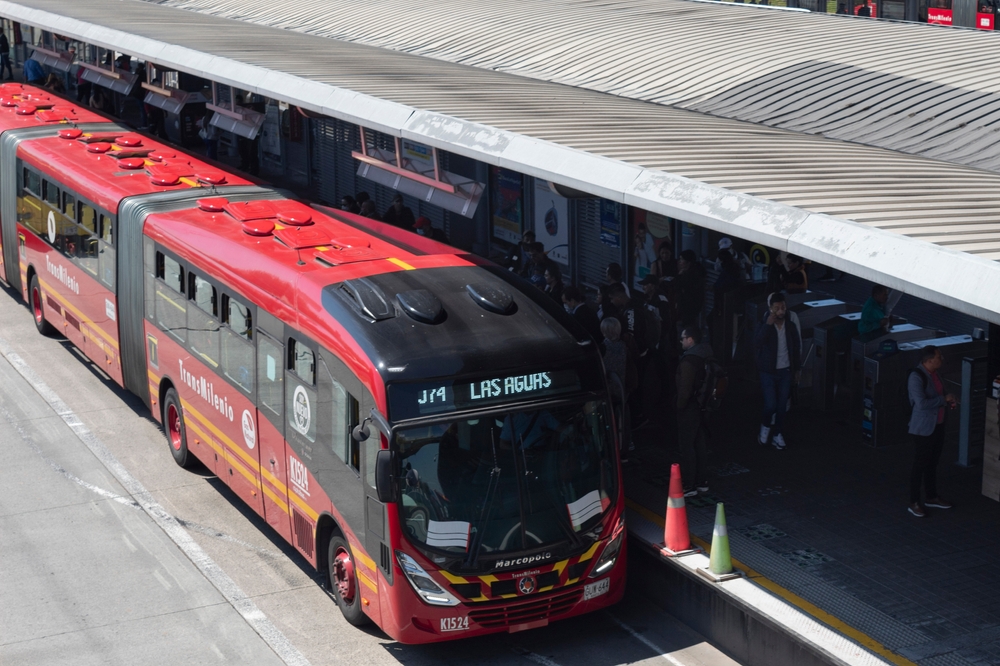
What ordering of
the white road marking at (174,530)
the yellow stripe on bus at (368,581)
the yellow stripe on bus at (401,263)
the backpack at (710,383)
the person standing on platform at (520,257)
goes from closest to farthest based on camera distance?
1. the yellow stripe on bus at (368,581)
2. the white road marking at (174,530)
3. the yellow stripe on bus at (401,263)
4. the backpack at (710,383)
5. the person standing on platform at (520,257)

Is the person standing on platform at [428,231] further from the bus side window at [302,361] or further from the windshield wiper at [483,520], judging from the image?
the windshield wiper at [483,520]

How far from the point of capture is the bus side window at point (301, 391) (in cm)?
1010

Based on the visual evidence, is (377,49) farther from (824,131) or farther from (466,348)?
(466,348)

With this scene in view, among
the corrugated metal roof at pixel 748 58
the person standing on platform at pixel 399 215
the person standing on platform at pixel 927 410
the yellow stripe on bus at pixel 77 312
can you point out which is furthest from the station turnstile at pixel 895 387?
the yellow stripe on bus at pixel 77 312

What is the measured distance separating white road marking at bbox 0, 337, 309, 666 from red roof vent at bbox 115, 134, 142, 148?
334cm

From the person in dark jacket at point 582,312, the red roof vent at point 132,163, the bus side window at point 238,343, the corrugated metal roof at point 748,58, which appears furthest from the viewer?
the red roof vent at point 132,163

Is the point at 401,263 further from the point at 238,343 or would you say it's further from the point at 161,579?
the point at 161,579

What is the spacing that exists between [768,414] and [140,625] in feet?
21.6

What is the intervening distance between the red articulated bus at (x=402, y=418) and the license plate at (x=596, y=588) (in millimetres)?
17

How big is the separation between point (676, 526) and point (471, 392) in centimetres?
221

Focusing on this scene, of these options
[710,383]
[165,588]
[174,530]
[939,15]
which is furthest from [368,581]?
[939,15]

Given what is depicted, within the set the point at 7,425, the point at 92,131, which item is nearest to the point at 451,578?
the point at 7,425

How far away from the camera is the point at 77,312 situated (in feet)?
54.5

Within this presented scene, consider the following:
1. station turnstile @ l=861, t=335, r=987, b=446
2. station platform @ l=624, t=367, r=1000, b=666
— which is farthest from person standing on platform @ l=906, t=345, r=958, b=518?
station turnstile @ l=861, t=335, r=987, b=446
